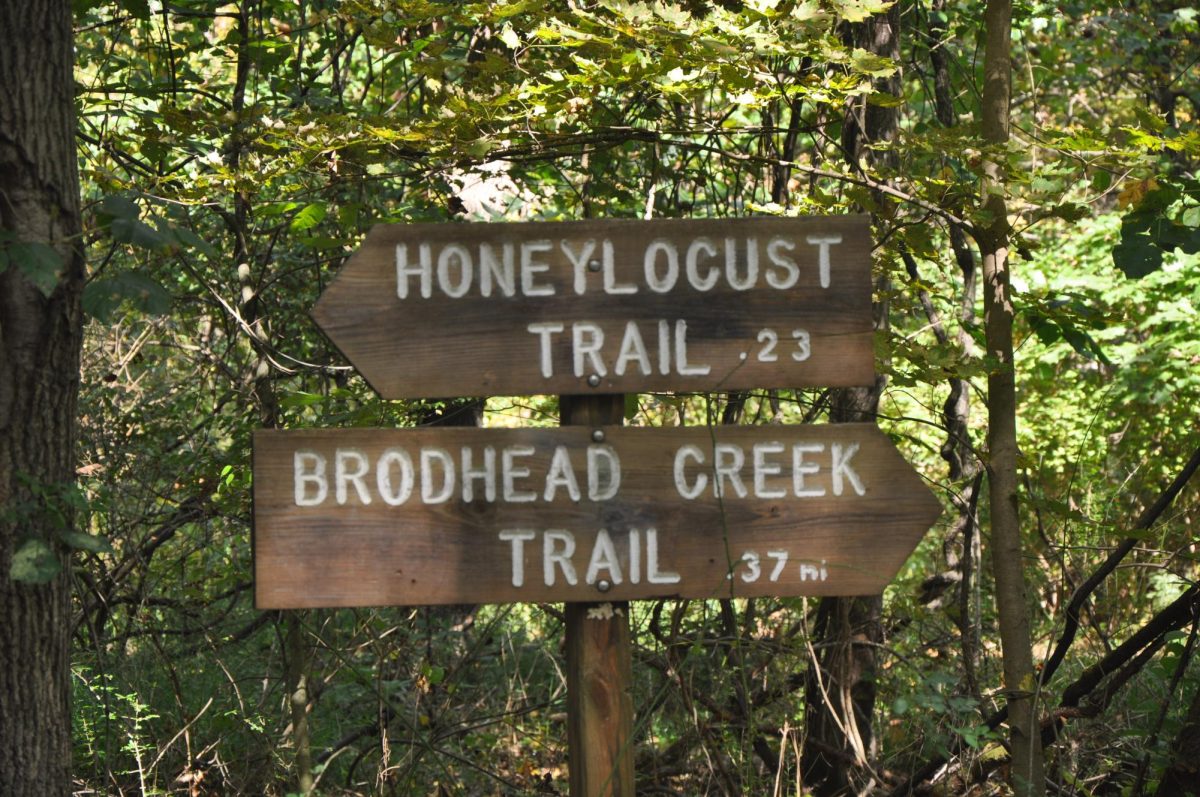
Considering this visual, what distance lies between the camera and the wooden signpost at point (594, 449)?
2.14 m

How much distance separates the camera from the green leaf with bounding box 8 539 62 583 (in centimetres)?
231

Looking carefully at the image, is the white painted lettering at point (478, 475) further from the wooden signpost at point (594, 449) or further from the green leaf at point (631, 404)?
the green leaf at point (631, 404)

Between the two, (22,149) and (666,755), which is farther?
(666,755)

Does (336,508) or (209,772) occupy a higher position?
(336,508)

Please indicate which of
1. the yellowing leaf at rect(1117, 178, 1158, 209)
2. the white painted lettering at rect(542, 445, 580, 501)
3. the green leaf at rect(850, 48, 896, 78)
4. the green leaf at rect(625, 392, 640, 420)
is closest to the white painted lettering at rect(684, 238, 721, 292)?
the white painted lettering at rect(542, 445, 580, 501)

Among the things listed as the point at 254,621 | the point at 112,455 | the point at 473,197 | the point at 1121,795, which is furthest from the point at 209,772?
the point at 1121,795

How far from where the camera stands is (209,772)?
4031mm

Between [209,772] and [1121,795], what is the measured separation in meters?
3.03

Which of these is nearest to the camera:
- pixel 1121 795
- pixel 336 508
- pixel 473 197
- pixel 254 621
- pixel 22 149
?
pixel 336 508

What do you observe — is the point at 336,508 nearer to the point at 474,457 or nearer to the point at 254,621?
the point at 474,457

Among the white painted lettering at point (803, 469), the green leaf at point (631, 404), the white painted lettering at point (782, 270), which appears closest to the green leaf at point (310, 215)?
the green leaf at point (631, 404)

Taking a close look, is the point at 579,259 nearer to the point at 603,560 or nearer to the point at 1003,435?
the point at 603,560

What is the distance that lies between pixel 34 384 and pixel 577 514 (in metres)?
1.27

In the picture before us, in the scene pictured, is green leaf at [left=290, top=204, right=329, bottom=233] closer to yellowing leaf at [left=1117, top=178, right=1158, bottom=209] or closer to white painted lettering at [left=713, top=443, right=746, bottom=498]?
white painted lettering at [left=713, top=443, right=746, bottom=498]
